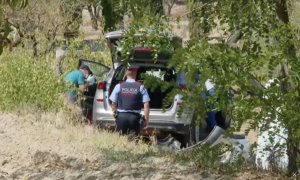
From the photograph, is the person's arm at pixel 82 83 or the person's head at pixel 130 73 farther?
the person's arm at pixel 82 83

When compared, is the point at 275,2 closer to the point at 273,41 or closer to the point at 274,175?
the point at 273,41

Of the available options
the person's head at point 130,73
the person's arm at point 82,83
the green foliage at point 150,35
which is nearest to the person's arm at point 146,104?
the person's head at point 130,73

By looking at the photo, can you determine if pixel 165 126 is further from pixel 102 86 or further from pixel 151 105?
pixel 102 86

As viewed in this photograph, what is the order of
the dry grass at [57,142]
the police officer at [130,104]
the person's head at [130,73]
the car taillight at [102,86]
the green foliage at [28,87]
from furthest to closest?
1. the car taillight at [102,86]
2. the green foliage at [28,87]
3. the person's head at [130,73]
4. the police officer at [130,104]
5. the dry grass at [57,142]

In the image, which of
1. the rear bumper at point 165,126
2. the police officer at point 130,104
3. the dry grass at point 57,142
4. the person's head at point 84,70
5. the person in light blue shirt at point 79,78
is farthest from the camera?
the person's head at point 84,70

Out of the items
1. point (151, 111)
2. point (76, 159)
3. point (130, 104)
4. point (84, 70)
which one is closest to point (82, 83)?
point (84, 70)

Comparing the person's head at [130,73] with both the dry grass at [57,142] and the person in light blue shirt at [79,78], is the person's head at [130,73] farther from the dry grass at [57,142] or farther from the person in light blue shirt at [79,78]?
the person in light blue shirt at [79,78]

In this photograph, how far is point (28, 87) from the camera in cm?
1211

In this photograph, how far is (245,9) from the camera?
243 inches

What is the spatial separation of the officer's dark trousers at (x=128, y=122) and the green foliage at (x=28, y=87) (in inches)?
50.1

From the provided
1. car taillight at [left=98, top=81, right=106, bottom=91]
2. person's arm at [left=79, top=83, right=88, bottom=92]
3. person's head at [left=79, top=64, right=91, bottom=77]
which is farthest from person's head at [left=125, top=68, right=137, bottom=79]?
person's head at [left=79, top=64, right=91, bottom=77]

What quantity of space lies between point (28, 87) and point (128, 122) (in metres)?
1.88

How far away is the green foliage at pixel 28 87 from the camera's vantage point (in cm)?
1198

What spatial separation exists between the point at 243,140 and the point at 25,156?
2.49m
